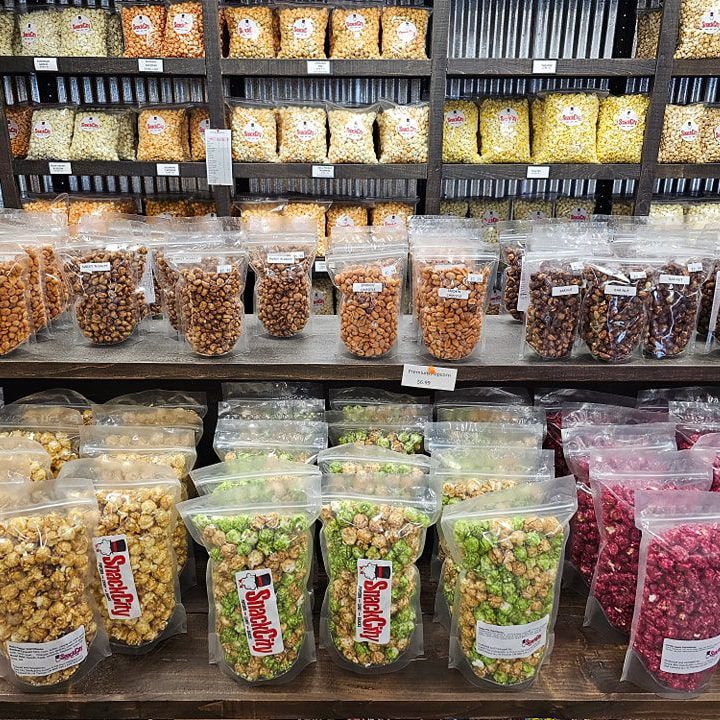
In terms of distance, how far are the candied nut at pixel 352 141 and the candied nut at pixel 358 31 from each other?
0.78ft

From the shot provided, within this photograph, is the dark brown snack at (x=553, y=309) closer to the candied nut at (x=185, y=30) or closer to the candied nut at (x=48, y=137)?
the candied nut at (x=185, y=30)

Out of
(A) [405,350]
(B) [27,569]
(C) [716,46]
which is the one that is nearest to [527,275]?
(A) [405,350]

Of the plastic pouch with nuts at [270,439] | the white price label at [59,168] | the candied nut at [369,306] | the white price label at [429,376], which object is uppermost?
the white price label at [59,168]

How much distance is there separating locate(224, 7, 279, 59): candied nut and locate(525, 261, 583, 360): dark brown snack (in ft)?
6.12

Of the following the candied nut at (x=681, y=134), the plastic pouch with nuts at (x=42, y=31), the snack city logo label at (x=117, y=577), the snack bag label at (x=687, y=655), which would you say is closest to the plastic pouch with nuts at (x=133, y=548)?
the snack city logo label at (x=117, y=577)

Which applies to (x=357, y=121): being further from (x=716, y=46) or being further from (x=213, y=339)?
(x=213, y=339)

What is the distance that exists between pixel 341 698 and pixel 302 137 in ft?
7.19

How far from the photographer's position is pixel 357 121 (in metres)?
2.64

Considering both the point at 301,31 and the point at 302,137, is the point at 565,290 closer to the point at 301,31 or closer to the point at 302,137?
the point at 302,137

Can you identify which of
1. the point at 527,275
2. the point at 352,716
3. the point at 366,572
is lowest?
the point at 352,716

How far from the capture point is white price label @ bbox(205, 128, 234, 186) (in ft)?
8.49

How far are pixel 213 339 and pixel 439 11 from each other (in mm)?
1831

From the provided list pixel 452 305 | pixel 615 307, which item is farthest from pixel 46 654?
pixel 615 307

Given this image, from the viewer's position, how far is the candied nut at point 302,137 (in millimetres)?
2643
